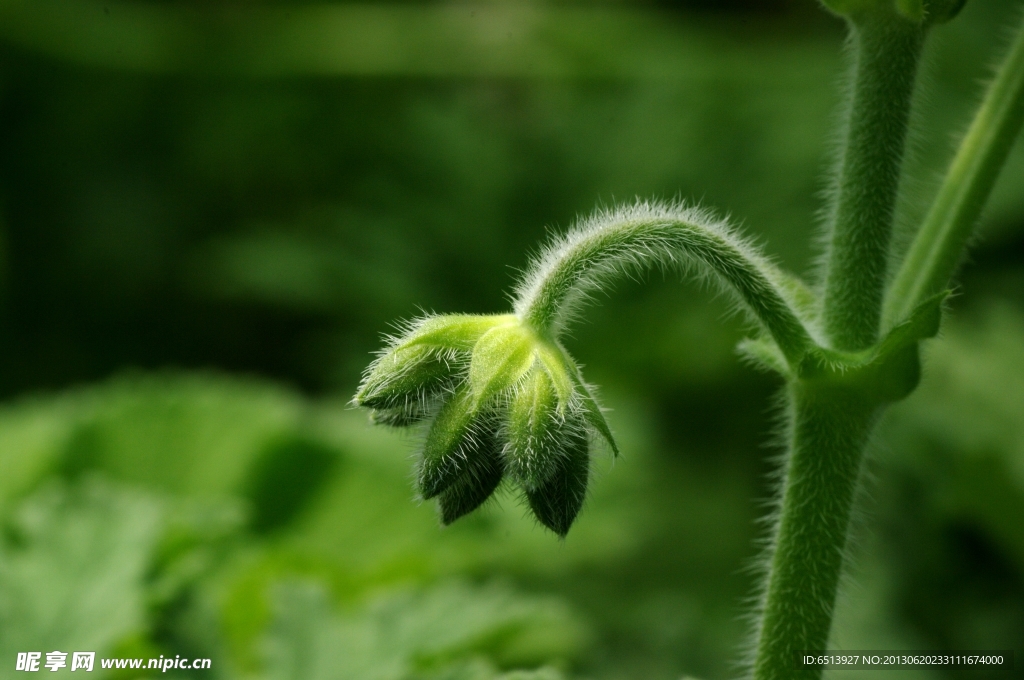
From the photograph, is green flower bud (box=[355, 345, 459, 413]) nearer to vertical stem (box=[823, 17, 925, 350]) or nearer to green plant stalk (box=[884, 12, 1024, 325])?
vertical stem (box=[823, 17, 925, 350])

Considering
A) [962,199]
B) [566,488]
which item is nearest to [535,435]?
[566,488]

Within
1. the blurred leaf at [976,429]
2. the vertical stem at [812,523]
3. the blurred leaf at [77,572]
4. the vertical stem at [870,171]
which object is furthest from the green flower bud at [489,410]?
the blurred leaf at [976,429]

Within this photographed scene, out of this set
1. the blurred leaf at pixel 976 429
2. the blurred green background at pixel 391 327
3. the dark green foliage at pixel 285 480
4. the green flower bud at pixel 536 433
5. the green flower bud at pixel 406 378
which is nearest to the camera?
the green flower bud at pixel 536 433

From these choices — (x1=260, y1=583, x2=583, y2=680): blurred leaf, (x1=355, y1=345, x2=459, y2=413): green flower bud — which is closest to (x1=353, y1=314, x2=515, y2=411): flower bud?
(x1=355, y1=345, x2=459, y2=413): green flower bud

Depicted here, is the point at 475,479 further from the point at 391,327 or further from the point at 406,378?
the point at 391,327

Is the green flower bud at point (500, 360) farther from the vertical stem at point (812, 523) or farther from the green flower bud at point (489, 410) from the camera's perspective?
the vertical stem at point (812, 523)
